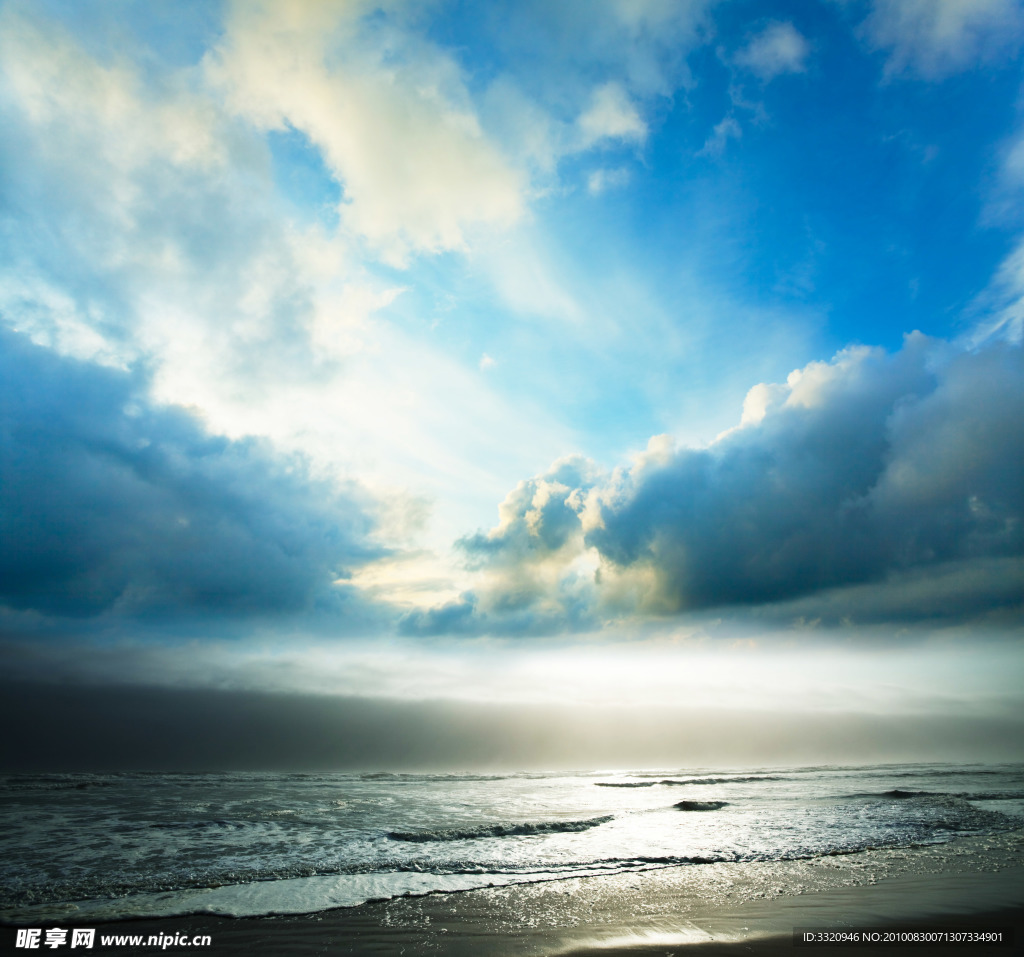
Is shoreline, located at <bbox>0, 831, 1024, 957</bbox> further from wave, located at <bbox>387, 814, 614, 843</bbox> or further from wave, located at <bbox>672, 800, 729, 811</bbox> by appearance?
wave, located at <bbox>672, 800, 729, 811</bbox>

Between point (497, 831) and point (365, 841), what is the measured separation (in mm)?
5281

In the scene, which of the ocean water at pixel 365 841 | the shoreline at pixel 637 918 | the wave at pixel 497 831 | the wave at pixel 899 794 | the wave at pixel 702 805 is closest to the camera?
the shoreline at pixel 637 918

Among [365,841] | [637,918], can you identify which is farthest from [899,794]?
[637,918]

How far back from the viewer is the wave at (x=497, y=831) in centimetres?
1873

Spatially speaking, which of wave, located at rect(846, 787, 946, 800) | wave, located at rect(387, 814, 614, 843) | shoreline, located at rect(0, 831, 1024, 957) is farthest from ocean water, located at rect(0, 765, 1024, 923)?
wave, located at rect(846, 787, 946, 800)

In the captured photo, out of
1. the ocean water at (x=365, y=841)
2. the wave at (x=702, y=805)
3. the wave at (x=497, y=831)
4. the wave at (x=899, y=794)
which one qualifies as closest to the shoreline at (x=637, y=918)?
the ocean water at (x=365, y=841)

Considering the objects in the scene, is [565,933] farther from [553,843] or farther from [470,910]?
[553,843]

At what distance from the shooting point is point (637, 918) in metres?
9.16

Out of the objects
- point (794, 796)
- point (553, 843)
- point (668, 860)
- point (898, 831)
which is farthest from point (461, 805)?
point (794, 796)

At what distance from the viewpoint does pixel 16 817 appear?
74.3 feet

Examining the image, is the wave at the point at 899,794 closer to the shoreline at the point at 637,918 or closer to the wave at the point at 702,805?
the wave at the point at 702,805

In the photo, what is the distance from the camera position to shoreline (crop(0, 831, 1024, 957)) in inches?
311

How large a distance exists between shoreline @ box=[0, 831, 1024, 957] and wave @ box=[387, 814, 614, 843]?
8570 mm

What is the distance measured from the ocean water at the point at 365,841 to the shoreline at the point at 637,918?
91cm
